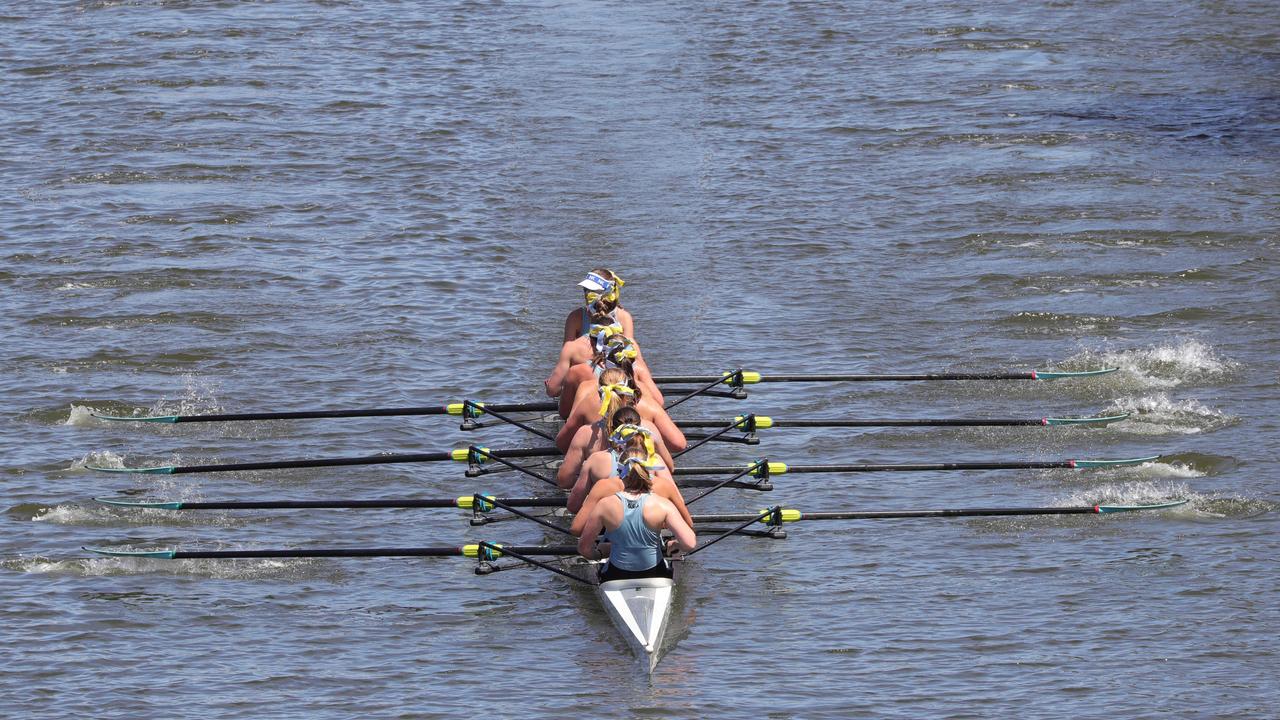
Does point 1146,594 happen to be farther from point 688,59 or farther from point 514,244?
point 688,59

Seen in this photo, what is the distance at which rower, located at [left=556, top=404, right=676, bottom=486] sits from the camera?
1463cm

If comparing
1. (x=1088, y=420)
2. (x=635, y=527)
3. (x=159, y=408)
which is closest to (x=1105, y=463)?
(x=1088, y=420)

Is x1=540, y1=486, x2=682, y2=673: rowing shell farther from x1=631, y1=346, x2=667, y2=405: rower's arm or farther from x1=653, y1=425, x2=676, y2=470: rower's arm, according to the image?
x1=631, y1=346, x2=667, y2=405: rower's arm

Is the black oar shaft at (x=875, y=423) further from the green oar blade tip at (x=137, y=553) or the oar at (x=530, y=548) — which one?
the green oar blade tip at (x=137, y=553)

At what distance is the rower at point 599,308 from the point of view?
1783 centimetres

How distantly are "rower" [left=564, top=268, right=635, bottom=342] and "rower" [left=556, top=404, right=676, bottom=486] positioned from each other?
1855mm

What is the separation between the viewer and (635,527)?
14.4 meters

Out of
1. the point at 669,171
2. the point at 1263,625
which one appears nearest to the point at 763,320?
the point at 669,171

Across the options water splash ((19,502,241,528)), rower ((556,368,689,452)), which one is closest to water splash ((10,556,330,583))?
water splash ((19,502,241,528))

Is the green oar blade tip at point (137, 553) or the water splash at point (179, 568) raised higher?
the green oar blade tip at point (137, 553)

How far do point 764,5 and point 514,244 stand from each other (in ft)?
56.4

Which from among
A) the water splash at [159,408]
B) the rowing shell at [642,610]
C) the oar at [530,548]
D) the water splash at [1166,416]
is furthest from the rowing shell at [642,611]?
the water splash at [159,408]

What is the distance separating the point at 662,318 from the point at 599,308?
5546mm

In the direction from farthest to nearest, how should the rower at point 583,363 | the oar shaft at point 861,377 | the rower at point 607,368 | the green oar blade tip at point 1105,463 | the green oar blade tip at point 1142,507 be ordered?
the oar shaft at point 861,377 → the green oar blade tip at point 1105,463 → the rower at point 583,363 → the green oar blade tip at point 1142,507 → the rower at point 607,368
